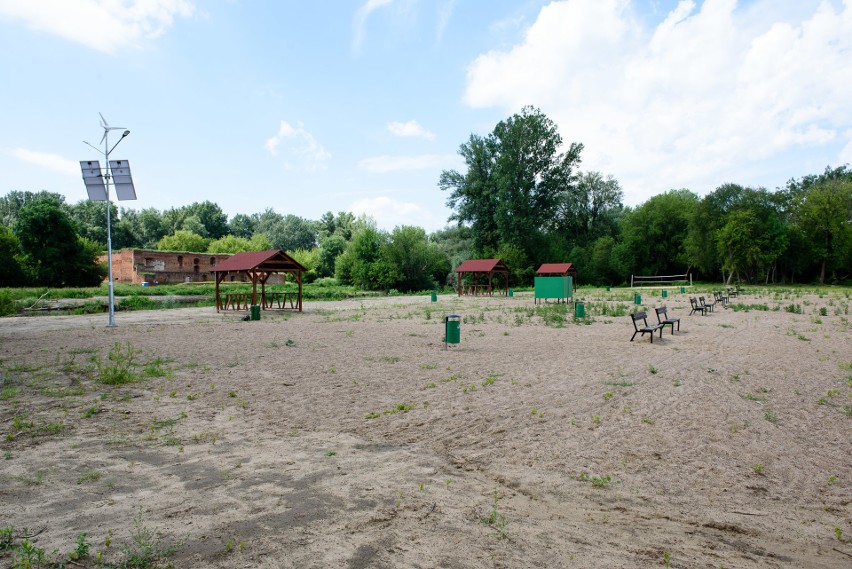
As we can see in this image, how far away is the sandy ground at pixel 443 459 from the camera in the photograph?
3688mm

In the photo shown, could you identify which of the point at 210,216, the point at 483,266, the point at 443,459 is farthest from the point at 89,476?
the point at 210,216

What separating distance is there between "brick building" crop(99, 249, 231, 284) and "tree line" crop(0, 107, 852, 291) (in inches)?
205

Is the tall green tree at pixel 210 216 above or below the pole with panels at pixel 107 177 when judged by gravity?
above

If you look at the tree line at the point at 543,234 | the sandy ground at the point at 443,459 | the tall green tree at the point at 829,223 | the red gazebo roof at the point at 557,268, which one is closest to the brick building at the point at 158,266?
the tree line at the point at 543,234

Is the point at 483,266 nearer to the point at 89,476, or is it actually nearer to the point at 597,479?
the point at 597,479

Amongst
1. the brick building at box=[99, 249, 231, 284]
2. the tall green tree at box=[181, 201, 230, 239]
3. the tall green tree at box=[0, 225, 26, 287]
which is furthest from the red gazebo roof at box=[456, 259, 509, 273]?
the tall green tree at box=[181, 201, 230, 239]

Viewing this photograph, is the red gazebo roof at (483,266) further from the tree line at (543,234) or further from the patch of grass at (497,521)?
the patch of grass at (497,521)

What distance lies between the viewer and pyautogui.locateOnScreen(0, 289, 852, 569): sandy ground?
3.69m

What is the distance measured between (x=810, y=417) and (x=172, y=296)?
1674 inches

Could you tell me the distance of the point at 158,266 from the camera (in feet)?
186

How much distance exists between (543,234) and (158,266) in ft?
157

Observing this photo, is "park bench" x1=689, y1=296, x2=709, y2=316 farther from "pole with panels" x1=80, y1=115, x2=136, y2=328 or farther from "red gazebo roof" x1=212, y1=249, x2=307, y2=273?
"pole with panels" x1=80, y1=115, x2=136, y2=328

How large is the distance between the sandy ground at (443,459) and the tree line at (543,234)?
41814 mm

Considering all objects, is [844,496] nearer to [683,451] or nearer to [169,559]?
[683,451]
